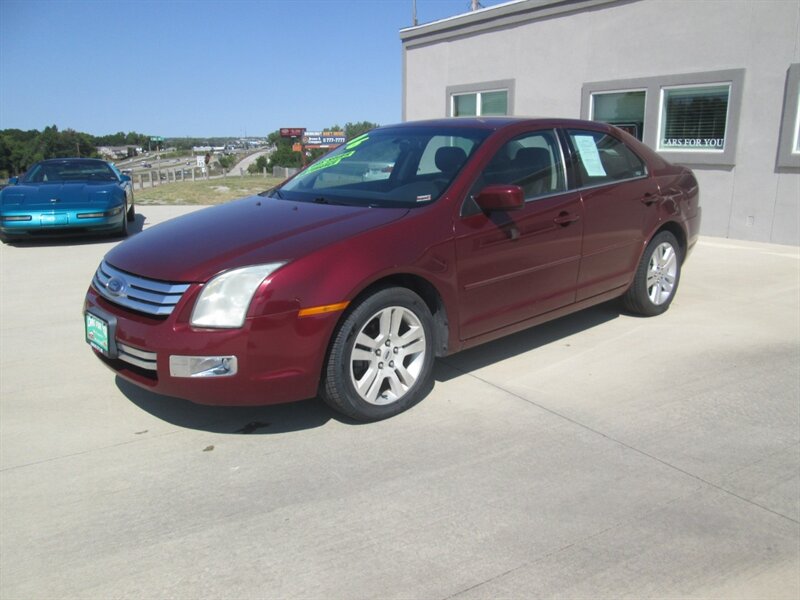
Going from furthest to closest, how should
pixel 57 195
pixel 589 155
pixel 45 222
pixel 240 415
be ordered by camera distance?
1. pixel 57 195
2. pixel 45 222
3. pixel 589 155
4. pixel 240 415

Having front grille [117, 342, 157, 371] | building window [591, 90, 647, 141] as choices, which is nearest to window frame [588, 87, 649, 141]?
building window [591, 90, 647, 141]

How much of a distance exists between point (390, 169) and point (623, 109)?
764 cm

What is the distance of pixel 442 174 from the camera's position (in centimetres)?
421

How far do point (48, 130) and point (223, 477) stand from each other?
5533 cm

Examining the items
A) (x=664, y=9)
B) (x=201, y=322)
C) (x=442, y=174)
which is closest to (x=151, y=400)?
(x=201, y=322)

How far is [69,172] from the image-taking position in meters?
10.5

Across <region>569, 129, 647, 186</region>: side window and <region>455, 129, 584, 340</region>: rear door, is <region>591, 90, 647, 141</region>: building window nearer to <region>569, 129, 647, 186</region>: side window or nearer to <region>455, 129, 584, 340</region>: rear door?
<region>569, 129, 647, 186</region>: side window

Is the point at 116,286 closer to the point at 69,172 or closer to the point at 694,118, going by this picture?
the point at 69,172

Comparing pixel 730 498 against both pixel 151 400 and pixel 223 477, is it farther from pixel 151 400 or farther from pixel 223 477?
pixel 151 400

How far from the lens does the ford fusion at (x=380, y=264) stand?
329 centimetres

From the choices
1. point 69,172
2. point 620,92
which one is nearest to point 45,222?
point 69,172

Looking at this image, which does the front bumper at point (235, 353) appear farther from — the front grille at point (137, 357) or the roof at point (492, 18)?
the roof at point (492, 18)

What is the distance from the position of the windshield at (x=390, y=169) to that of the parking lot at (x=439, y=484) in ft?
4.15

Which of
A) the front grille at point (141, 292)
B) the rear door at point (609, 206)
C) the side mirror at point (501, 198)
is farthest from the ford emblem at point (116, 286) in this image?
the rear door at point (609, 206)
